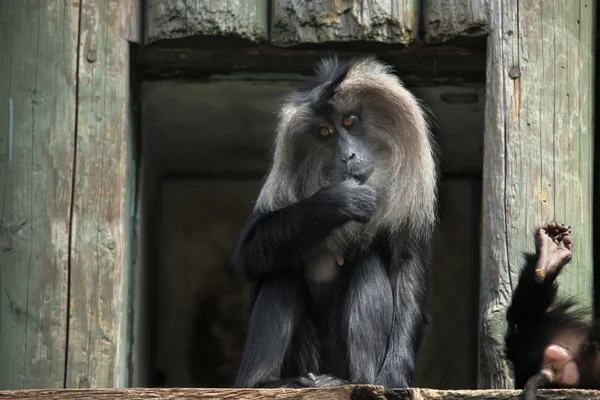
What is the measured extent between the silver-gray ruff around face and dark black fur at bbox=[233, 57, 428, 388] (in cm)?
12

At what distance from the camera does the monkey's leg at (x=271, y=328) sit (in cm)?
663

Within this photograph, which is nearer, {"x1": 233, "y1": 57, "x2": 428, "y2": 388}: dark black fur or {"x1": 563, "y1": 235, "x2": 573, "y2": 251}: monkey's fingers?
{"x1": 233, "y1": 57, "x2": 428, "y2": 388}: dark black fur

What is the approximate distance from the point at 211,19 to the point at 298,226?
140 centimetres

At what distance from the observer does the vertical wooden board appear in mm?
7164

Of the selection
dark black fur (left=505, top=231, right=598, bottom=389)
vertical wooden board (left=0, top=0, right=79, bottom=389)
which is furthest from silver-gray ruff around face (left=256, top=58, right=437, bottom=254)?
vertical wooden board (left=0, top=0, right=79, bottom=389)

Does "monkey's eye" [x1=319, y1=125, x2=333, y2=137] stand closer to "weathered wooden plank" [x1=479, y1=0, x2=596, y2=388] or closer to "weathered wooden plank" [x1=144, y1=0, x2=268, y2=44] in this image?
"weathered wooden plank" [x1=144, y1=0, x2=268, y2=44]

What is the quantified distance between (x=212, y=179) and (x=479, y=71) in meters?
2.75

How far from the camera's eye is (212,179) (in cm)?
1003

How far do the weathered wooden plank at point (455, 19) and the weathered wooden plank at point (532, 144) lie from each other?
2.7 inches

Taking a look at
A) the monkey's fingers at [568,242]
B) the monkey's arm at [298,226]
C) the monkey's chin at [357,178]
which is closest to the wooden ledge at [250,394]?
the monkey's arm at [298,226]

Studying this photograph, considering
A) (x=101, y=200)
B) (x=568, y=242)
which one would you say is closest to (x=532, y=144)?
(x=568, y=242)

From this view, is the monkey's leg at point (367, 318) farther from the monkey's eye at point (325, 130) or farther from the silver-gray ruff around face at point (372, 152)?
the monkey's eye at point (325, 130)

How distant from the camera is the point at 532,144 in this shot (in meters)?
7.24

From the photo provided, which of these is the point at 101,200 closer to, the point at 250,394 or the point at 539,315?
the point at 250,394
